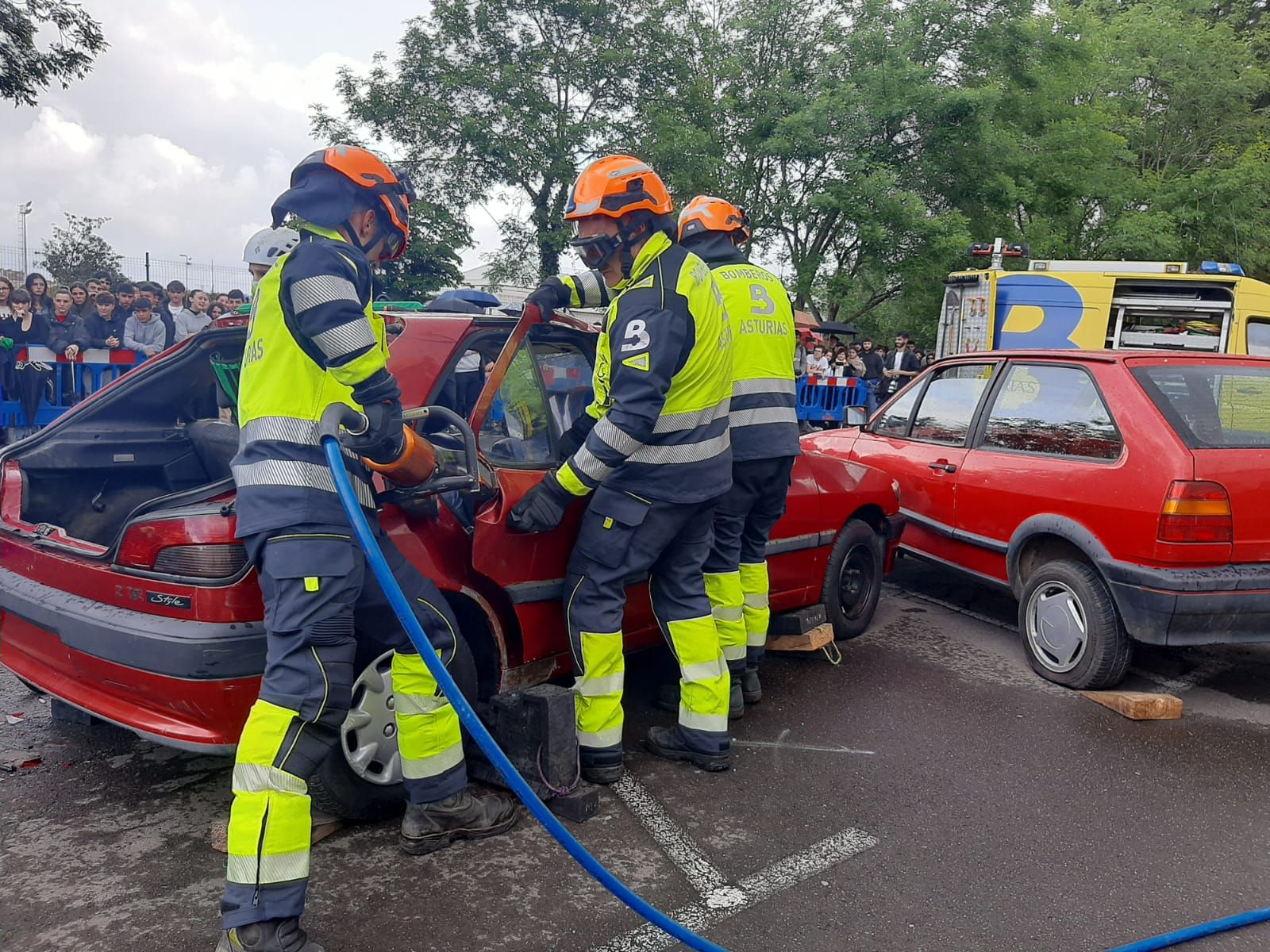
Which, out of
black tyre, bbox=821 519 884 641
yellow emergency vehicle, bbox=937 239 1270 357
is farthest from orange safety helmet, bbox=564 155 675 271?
yellow emergency vehicle, bbox=937 239 1270 357

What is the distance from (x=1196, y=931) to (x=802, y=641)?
232 centimetres

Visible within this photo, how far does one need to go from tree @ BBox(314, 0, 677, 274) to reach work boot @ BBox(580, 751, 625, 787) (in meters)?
15.3

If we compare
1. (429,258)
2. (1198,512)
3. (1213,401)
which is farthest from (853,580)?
(429,258)

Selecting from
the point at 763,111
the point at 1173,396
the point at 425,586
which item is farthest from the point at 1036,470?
the point at 763,111

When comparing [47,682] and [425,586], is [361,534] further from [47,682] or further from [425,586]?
[47,682]

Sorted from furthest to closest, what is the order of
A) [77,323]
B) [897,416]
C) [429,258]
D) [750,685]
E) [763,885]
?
[429,258] < [77,323] < [897,416] < [750,685] < [763,885]

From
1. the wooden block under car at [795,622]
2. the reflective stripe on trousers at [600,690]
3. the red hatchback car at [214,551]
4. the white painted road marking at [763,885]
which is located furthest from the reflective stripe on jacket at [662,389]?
the wooden block under car at [795,622]

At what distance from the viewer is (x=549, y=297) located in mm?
3512

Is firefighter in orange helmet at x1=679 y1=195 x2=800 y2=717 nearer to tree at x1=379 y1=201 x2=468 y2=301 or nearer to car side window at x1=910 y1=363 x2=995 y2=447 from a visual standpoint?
car side window at x1=910 y1=363 x2=995 y2=447

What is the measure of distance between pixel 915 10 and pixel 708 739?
57.7ft

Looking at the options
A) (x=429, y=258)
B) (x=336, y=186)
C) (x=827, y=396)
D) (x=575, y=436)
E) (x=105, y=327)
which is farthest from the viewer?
(x=429, y=258)

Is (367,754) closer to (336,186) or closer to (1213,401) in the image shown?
(336,186)

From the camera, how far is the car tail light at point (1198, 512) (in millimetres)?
4137

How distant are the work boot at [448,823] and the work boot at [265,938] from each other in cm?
62
